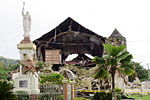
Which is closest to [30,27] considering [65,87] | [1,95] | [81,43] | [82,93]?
[65,87]

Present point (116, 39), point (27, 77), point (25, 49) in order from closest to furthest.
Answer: point (27, 77)
point (25, 49)
point (116, 39)

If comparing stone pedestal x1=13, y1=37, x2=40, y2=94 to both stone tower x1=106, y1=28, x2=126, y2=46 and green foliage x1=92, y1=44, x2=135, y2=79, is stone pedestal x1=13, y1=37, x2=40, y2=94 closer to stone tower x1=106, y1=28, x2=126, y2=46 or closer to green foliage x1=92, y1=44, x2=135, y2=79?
green foliage x1=92, y1=44, x2=135, y2=79

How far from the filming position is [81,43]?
45.1 metres

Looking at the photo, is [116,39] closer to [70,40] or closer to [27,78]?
[70,40]


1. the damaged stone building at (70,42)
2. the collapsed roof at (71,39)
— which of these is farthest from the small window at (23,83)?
the collapsed roof at (71,39)

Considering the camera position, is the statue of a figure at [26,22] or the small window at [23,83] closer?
the small window at [23,83]

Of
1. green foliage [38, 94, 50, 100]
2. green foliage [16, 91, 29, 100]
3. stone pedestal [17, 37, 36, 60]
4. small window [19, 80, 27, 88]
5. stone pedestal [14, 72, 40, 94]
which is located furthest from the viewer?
stone pedestal [17, 37, 36, 60]

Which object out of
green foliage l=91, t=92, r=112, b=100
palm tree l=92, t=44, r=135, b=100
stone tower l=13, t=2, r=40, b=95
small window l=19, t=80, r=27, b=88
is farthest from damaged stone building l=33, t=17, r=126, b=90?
small window l=19, t=80, r=27, b=88

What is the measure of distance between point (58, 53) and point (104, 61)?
2676 centimetres

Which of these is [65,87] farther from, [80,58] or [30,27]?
[80,58]

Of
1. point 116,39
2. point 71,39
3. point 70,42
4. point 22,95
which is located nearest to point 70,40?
point 71,39

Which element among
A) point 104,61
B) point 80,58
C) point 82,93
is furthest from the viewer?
point 80,58

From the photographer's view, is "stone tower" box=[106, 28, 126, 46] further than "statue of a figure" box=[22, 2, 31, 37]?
Yes

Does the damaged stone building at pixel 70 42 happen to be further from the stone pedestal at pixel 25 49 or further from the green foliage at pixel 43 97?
the green foliage at pixel 43 97
